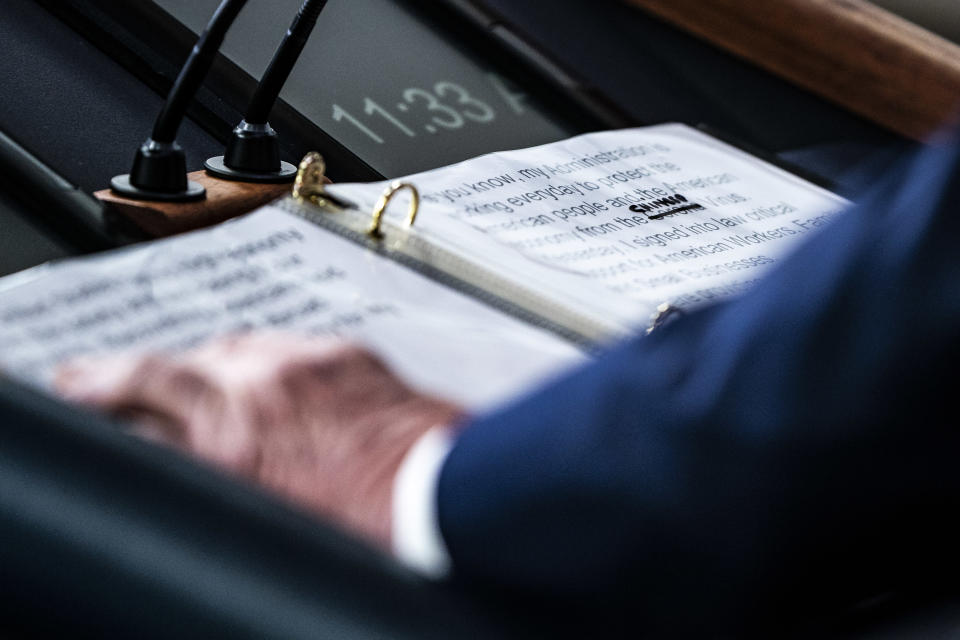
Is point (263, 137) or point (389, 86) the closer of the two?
point (263, 137)

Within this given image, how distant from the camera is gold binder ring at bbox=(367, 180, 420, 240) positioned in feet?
2.32

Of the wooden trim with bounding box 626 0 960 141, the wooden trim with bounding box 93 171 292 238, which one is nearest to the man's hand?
the wooden trim with bounding box 93 171 292 238

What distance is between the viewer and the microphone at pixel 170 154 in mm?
809

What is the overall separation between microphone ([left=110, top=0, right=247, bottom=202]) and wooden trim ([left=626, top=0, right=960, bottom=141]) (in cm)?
69

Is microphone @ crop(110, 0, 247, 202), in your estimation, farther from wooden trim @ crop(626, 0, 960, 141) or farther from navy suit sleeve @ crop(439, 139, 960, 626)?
wooden trim @ crop(626, 0, 960, 141)

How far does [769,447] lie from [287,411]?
0.66ft

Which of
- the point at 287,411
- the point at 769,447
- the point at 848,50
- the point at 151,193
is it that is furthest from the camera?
the point at 848,50

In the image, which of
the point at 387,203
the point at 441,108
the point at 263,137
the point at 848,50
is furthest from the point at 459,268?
the point at 848,50

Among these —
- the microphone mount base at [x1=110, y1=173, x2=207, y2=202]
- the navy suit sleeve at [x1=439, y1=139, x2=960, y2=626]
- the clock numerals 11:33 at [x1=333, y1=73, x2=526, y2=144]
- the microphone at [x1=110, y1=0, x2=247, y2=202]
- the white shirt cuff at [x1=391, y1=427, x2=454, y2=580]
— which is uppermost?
the navy suit sleeve at [x1=439, y1=139, x2=960, y2=626]

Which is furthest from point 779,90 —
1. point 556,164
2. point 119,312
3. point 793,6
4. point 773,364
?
A: point 773,364

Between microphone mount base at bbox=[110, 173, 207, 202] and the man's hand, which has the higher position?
the man's hand

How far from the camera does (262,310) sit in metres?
0.57

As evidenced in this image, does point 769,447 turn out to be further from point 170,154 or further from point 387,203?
point 170,154

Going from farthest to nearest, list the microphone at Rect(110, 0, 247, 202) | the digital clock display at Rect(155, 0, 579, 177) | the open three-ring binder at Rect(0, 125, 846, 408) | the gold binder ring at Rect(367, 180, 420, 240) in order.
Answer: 1. the digital clock display at Rect(155, 0, 579, 177)
2. the microphone at Rect(110, 0, 247, 202)
3. the gold binder ring at Rect(367, 180, 420, 240)
4. the open three-ring binder at Rect(0, 125, 846, 408)
